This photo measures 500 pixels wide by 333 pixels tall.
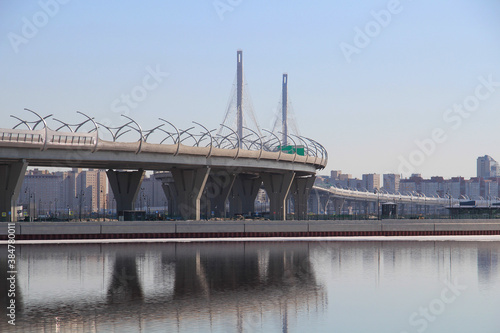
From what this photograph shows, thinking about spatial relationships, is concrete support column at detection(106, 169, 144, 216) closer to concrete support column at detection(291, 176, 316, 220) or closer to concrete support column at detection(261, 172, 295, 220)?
concrete support column at detection(261, 172, 295, 220)

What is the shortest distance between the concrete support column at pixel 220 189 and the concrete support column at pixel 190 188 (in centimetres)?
2167

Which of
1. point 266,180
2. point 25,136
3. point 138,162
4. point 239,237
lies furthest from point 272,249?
point 266,180

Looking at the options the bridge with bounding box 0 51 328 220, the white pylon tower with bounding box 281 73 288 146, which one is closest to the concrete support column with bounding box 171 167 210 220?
the bridge with bounding box 0 51 328 220

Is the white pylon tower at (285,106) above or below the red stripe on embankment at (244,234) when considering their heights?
above

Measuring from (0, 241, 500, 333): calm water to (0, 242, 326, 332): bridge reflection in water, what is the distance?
7 centimetres

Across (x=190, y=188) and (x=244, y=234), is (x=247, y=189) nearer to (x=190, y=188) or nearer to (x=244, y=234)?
(x=190, y=188)

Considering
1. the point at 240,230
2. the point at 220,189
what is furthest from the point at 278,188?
the point at 240,230

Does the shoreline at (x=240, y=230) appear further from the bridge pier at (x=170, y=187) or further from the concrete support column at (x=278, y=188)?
the bridge pier at (x=170, y=187)

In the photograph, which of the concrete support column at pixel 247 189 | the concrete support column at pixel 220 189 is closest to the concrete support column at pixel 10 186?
the concrete support column at pixel 220 189

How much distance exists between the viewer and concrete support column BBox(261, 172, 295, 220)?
4747 inches

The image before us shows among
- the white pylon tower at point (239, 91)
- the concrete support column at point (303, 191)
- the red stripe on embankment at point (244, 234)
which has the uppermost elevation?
the white pylon tower at point (239, 91)

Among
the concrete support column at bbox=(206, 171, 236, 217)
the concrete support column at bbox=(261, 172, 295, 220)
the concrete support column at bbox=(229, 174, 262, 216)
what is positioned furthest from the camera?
the concrete support column at bbox=(229, 174, 262, 216)

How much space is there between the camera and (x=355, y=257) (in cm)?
6375

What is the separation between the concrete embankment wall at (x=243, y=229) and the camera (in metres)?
83.1
